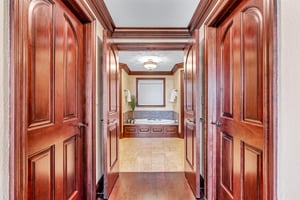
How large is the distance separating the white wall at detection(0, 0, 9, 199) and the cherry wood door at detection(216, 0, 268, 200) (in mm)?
1274

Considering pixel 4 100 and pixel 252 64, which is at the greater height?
pixel 252 64

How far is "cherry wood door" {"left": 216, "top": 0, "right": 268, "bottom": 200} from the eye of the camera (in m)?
1.70

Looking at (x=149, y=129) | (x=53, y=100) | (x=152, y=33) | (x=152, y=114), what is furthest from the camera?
(x=152, y=114)

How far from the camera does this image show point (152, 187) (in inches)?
132

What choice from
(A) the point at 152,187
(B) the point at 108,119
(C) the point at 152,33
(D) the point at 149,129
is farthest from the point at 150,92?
(B) the point at 108,119

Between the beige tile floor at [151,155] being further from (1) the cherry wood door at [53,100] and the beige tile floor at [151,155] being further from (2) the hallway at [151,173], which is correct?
(1) the cherry wood door at [53,100]

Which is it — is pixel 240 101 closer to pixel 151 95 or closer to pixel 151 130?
pixel 151 130

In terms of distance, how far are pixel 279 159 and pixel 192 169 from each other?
6.56ft

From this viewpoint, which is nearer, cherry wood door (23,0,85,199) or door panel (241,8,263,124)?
cherry wood door (23,0,85,199)

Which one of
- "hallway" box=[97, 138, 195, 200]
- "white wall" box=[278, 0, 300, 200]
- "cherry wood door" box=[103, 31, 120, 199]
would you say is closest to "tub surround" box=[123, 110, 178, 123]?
"hallway" box=[97, 138, 195, 200]

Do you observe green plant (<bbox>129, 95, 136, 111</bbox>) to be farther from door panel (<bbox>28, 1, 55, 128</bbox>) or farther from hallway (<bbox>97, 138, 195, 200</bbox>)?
door panel (<bbox>28, 1, 55, 128</bbox>)

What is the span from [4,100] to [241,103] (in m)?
1.62

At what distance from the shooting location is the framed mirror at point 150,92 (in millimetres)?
8922

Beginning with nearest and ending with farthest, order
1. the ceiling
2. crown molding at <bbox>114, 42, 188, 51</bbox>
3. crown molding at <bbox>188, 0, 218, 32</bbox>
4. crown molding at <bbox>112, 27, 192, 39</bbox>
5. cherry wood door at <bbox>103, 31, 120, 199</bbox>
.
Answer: crown molding at <bbox>188, 0, 218, 32</bbox>, the ceiling, cherry wood door at <bbox>103, 31, 120, 199</bbox>, crown molding at <bbox>112, 27, 192, 39</bbox>, crown molding at <bbox>114, 42, 188, 51</bbox>
